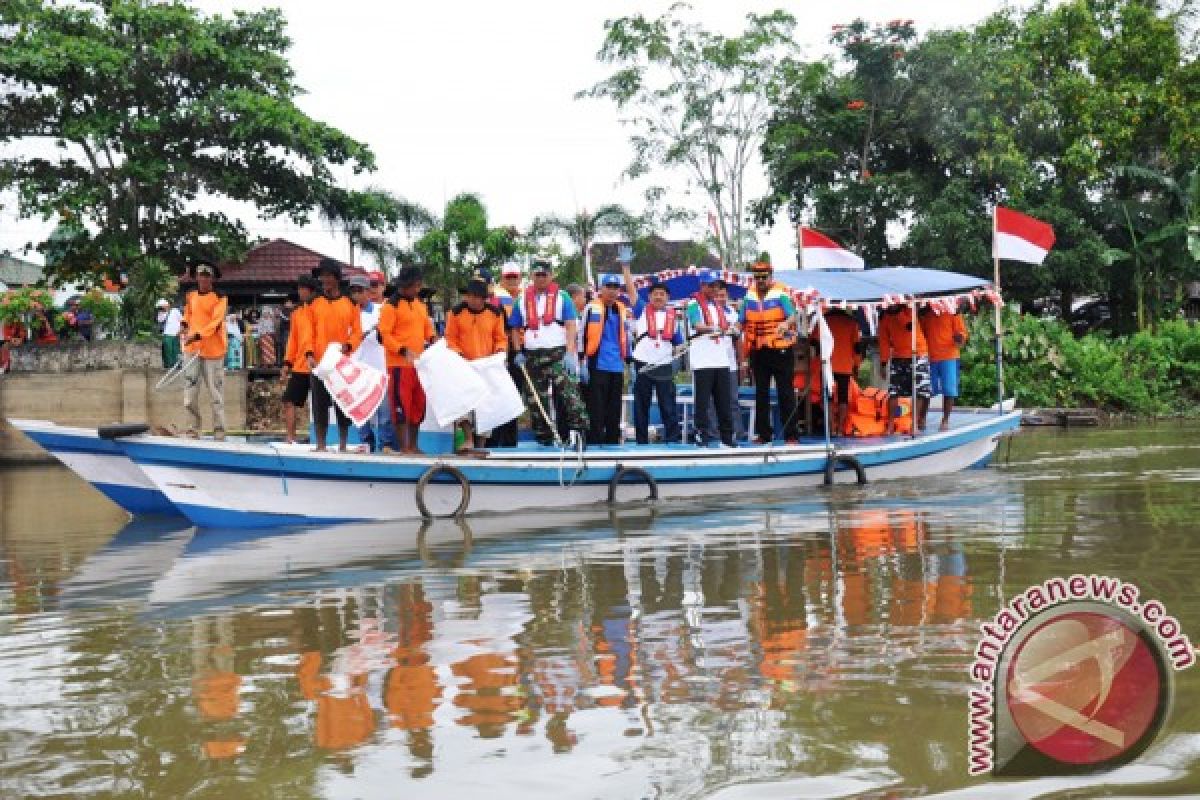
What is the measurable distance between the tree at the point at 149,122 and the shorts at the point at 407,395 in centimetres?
1353

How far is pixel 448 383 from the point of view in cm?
1241

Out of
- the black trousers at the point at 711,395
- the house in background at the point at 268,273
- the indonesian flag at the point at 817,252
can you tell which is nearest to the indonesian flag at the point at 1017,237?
the indonesian flag at the point at 817,252

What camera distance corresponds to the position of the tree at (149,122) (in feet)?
81.3

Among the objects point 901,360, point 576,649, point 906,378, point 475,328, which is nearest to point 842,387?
point 901,360

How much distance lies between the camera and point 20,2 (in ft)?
82.8

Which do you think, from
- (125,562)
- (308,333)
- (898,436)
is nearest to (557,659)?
(125,562)

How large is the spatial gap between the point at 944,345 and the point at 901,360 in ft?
1.77

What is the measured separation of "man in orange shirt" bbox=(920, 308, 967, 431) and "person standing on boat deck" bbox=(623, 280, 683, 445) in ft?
10.4

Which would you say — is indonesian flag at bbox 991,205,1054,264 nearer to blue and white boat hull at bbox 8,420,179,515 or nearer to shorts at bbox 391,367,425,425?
shorts at bbox 391,367,425,425

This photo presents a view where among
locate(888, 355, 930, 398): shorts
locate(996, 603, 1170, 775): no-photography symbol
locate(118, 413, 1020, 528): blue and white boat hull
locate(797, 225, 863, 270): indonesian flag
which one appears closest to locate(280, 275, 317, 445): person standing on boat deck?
locate(118, 413, 1020, 528): blue and white boat hull

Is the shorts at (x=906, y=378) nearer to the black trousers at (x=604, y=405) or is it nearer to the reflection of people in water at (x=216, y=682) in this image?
the black trousers at (x=604, y=405)

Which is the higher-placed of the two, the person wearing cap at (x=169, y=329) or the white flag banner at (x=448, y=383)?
the person wearing cap at (x=169, y=329)

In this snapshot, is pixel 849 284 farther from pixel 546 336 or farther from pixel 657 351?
pixel 546 336

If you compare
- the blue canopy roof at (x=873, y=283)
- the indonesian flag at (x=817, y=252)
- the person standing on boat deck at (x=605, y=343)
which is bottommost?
the person standing on boat deck at (x=605, y=343)
